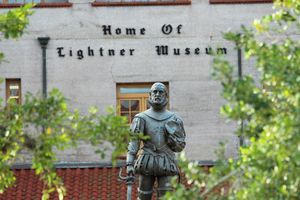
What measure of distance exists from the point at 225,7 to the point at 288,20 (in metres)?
27.3

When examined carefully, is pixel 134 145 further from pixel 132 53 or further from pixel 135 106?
pixel 132 53

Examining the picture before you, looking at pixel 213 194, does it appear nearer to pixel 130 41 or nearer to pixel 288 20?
pixel 288 20

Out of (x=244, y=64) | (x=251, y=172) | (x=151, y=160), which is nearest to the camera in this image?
(x=251, y=172)

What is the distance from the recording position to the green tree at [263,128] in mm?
24203

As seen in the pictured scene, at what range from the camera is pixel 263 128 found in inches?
979

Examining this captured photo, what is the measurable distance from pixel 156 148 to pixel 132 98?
64.8 feet

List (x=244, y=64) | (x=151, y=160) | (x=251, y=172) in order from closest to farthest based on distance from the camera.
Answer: (x=251, y=172)
(x=151, y=160)
(x=244, y=64)

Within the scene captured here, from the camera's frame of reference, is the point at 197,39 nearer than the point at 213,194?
No

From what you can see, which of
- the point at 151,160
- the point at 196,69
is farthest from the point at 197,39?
the point at 151,160

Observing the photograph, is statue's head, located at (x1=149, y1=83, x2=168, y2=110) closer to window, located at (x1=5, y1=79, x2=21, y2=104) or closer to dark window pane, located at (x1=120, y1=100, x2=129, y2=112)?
dark window pane, located at (x1=120, y1=100, x2=129, y2=112)

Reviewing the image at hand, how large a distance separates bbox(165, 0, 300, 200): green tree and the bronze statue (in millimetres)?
7113

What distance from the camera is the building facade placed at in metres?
52.8

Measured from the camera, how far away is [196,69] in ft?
174

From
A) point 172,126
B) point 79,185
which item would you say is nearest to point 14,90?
point 79,185
